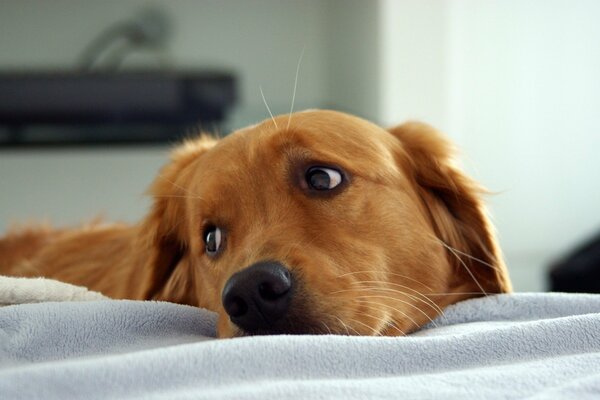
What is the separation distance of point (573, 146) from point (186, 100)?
2.46 metres

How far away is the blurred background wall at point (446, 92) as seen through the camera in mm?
4918

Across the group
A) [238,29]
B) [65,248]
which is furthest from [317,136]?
[238,29]

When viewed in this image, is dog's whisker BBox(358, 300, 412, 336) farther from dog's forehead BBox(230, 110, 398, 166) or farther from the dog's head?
dog's forehead BBox(230, 110, 398, 166)

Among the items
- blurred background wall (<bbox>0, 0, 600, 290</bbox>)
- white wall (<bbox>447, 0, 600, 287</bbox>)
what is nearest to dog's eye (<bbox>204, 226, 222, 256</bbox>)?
blurred background wall (<bbox>0, 0, 600, 290</bbox>)

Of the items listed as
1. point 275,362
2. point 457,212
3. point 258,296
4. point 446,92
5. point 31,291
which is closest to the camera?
point 275,362

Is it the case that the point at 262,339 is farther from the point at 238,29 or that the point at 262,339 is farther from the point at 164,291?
the point at 238,29

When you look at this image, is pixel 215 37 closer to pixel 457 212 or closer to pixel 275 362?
pixel 457 212

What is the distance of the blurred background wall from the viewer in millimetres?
4918

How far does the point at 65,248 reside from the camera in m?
2.25

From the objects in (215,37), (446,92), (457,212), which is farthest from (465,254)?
(215,37)

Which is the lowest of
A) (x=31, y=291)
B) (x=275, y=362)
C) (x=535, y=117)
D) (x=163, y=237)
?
(x=535, y=117)

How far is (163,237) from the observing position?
1.84 m

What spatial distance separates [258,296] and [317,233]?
0.84ft

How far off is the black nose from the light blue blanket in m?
0.10
